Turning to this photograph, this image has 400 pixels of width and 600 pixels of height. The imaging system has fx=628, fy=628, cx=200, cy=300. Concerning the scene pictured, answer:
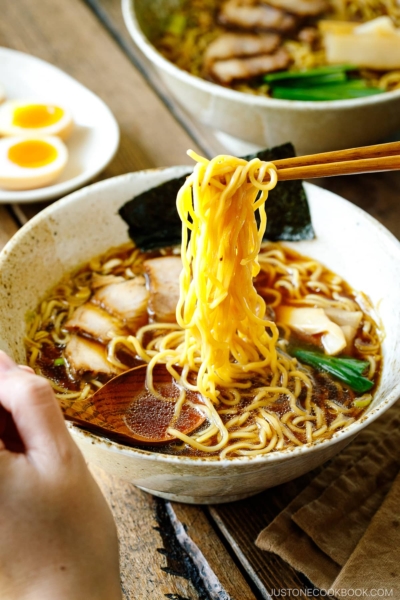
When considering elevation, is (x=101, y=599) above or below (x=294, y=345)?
above

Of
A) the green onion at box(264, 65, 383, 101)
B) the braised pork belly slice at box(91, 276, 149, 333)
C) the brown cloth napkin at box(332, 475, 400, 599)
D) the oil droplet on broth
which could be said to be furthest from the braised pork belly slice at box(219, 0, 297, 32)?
the brown cloth napkin at box(332, 475, 400, 599)

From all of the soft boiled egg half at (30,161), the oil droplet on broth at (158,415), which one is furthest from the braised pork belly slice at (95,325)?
the soft boiled egg half at (30,161)

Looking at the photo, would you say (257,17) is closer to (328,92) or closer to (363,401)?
(328,92)

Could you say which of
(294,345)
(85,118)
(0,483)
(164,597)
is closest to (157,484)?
(164,597)

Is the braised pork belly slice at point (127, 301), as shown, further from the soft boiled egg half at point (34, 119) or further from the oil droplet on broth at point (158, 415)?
the soft boiled egg half at point (34, 119)

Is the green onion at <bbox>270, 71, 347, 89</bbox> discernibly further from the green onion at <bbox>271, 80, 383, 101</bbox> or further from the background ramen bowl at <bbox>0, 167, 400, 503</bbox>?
the background ramen bowl at <bbox>0, 167, 400, 503</bbox>

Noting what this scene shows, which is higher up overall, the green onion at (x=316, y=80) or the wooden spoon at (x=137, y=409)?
the green onion at (x=316, y=80)

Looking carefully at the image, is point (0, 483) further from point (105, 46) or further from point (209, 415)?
point (105, 46)
